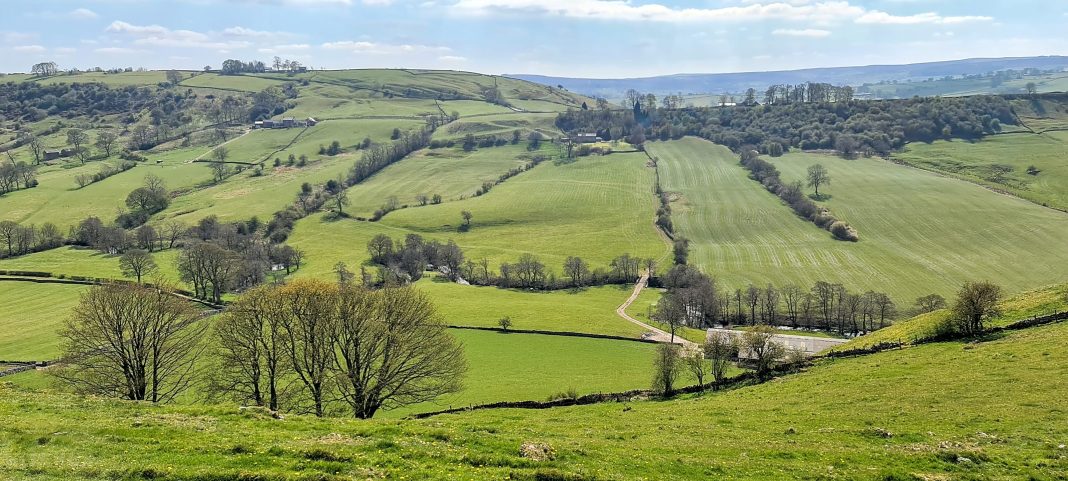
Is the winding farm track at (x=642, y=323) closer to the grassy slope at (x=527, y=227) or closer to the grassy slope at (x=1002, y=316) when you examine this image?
the grassy slope at (x=527, y=227)

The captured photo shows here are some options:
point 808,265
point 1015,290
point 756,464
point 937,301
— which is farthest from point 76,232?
point 1015,290

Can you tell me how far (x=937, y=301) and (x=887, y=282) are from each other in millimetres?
20467

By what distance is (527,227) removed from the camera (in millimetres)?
162250

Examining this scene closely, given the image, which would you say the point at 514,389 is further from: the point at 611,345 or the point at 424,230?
the point at 424,230

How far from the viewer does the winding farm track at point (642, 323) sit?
262ft

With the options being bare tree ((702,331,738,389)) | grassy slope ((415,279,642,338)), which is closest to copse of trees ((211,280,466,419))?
bare tree ((702,331,738,389))

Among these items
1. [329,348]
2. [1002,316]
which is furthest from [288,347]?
[1002,316]

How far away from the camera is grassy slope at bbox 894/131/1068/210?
151 meters

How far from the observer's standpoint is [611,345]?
2963 inches

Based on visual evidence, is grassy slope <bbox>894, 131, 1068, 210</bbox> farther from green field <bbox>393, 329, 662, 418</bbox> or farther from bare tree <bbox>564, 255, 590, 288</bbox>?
green field <bbox>393, 329, 662, 418</bbox>

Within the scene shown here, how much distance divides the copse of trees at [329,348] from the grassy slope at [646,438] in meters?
10.6

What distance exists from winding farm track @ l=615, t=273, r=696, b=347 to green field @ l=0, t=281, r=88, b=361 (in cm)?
Result: 7356

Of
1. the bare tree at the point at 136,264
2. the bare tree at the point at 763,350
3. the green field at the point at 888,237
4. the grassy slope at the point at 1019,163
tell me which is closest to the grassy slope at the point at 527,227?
the green field at the point at 888,237

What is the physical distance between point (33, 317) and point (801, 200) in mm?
174479
